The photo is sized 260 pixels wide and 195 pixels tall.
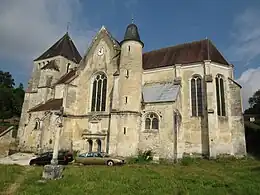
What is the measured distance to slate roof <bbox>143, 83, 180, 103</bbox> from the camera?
21.6 m

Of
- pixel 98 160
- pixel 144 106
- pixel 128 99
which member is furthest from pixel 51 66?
pixel 98 160

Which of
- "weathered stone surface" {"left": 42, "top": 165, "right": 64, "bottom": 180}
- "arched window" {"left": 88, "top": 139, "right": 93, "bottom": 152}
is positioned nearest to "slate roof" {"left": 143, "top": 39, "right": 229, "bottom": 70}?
"arched window" {"left": 88, "top": 139, "right": 93, "bottom": 152}

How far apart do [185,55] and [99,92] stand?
441 inches

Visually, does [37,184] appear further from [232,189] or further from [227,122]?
[227,122]

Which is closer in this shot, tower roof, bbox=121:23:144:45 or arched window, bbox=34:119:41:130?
tower roof, bbox=121:23:144:45

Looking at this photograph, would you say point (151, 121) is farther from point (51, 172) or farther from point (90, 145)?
point (51, 172)

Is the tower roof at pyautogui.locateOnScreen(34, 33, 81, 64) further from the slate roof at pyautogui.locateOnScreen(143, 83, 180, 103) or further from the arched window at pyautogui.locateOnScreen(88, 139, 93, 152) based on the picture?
the arched window at pyautogui.locateOnScreen(88, 139, 93, 152)

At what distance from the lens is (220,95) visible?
77.0ft

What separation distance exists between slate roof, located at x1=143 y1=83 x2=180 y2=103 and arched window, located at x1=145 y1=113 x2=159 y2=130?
4.98 feet

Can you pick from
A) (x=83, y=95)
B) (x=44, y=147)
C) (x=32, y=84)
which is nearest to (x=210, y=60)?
(x=83, y=95)

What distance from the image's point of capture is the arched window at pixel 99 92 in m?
24.3

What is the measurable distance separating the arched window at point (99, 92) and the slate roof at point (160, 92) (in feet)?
15.2

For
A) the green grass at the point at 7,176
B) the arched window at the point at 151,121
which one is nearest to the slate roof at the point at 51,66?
the arched window at the point at 151,121

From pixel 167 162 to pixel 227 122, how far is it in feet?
26.8
